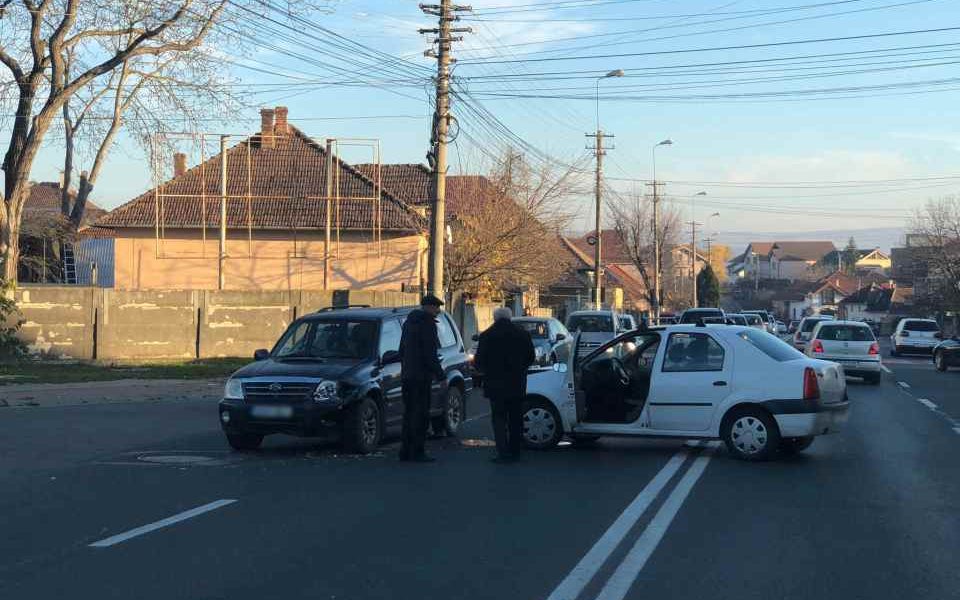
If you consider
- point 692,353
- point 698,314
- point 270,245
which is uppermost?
point 270,245

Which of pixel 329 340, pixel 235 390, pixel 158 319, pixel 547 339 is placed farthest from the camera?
pixel 158 319

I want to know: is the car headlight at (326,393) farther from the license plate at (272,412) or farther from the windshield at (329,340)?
the windshield at (329,340)

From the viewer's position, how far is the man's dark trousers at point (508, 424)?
11.9 metres

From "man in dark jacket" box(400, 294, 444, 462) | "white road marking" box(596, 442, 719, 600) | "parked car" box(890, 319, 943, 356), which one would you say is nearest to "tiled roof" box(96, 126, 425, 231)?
"parked car" box(890, 319, 943, 356)

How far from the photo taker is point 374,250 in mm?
40219

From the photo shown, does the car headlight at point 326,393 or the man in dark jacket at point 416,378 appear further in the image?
Result: the car headlight at point 326,393

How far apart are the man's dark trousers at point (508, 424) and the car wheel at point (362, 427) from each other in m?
1.59

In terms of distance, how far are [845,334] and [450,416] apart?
15.1m

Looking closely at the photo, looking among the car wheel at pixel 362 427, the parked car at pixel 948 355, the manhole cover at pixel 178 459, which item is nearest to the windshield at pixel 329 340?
the car wheel at pixel 362 427

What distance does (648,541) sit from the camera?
796cm

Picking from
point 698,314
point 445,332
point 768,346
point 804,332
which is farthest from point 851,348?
point 768,346

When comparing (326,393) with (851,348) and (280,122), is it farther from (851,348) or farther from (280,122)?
(280,122)

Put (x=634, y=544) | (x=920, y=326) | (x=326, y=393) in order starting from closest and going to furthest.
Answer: (x=634, y=544), (x=326, y=393), (x=920, y=326)

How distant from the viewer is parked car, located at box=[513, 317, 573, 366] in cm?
2472
